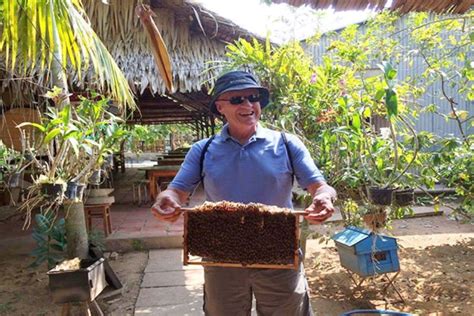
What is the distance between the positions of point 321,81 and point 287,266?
7.09 ft

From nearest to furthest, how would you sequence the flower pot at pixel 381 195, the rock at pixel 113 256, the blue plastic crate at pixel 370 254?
1. the flower pot at pixel 381 195
2. the blue plastic crate at pixel 370 254
3. the rock at pixel 113 256

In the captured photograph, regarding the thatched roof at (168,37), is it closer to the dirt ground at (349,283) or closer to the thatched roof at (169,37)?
the thatched roof at (169,37)

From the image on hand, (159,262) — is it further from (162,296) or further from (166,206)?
(166,206)

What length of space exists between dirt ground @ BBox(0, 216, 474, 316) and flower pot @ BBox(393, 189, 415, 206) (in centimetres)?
120

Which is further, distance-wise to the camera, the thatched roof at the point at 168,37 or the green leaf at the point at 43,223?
the thatched roof at the point at 168,37

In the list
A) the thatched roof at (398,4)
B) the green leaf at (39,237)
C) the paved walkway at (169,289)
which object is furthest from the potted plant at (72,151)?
the thatched roof at (398,4)

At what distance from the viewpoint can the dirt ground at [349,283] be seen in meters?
3.24

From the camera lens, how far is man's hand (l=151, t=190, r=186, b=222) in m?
1.58

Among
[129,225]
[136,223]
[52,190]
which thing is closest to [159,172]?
[136,223]

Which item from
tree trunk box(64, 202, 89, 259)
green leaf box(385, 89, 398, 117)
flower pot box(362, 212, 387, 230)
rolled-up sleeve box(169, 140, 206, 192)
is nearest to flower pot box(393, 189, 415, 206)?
flower pot box(362, 212, 387, 230)

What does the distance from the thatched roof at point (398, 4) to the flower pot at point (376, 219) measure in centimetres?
149

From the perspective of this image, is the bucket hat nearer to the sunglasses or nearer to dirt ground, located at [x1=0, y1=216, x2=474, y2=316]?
the sunglasses

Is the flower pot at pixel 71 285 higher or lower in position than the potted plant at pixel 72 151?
lower

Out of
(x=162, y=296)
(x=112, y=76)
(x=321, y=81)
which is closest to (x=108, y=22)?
(x=112, y=76)
